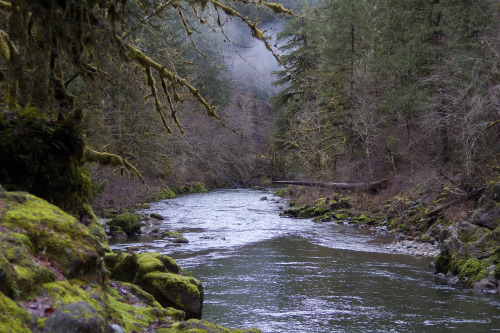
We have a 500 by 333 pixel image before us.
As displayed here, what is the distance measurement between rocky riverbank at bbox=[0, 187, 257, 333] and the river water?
2.59 meters

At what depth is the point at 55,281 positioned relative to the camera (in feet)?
9.62

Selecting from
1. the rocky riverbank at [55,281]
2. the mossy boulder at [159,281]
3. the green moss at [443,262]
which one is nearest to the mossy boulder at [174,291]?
the mossy boulder at [159,281]

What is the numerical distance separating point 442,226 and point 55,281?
1328 cm

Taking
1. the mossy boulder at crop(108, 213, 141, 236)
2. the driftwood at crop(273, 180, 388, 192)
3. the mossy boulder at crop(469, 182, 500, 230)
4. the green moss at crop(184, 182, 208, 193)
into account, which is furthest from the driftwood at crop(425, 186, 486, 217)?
the green moss at crop(184, 182, 208, 193)

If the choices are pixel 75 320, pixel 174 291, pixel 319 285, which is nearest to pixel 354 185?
pixel 319 285

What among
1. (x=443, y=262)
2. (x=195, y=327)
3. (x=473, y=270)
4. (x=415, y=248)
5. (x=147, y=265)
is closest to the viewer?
(x=195, y=327)

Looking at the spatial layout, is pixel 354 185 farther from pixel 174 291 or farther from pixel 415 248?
pixel 174 291

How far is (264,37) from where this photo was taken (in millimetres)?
5832

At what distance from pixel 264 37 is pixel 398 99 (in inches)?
564

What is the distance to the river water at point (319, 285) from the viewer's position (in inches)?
271

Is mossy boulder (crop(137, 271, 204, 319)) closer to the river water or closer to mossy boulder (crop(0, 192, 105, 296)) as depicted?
the river water

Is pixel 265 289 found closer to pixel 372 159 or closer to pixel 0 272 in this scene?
pixel 0 272

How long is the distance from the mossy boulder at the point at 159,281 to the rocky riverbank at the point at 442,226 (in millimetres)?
5995

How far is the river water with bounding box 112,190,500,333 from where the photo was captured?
6.89 metres
